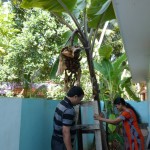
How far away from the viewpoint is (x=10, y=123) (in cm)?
362

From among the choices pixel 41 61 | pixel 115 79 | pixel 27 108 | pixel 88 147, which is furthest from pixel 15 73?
pixel 27 108

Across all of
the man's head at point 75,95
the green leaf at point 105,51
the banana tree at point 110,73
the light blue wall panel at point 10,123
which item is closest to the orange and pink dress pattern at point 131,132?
the man's head at point 75,95

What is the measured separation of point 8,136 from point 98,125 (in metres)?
1.71

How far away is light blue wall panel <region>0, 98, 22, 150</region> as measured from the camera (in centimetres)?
345

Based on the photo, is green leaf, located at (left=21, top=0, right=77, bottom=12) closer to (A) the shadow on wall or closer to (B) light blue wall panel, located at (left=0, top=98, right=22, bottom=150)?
(A) the shadow on wall

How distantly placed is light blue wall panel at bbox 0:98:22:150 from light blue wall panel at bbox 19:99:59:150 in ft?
0.46

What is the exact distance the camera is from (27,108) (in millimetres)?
4145

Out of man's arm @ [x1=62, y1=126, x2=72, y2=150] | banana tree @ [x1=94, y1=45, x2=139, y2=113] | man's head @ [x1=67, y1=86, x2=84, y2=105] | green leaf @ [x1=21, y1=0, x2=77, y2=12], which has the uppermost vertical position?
green leaf @ [x1=21, y1=0, x2=77, y2=12]

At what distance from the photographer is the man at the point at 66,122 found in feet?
13.6

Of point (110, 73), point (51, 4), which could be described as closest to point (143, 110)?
point (110, 73)

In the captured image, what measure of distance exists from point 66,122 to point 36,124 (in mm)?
659

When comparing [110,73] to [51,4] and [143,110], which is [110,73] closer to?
[143,110]

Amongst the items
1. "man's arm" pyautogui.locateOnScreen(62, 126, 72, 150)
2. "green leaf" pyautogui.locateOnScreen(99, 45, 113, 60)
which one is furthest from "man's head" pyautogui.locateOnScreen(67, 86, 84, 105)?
"green leaf" pyautogui.locateOnScreen(99, 45, 113, 60)

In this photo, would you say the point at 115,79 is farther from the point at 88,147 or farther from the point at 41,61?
the point at 41,61
